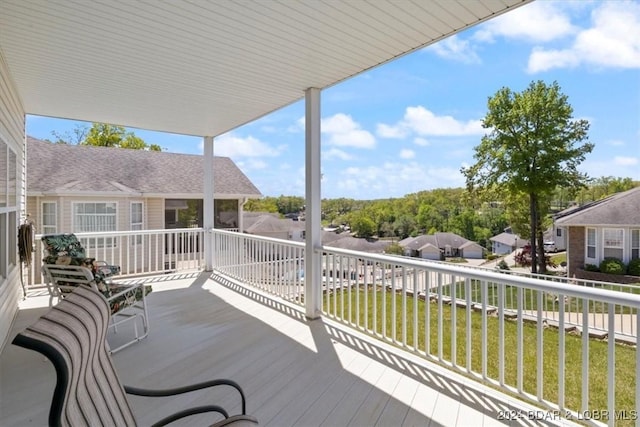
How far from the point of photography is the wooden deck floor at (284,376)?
2.28m

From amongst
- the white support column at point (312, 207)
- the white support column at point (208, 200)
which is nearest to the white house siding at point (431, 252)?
the white support column at point (312, 207)

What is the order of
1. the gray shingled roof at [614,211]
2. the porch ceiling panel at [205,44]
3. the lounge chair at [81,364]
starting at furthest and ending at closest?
the gray shingled roof at [614,211] < the porch ceiling panel at [205,44] < the lounge chair at [81,364]

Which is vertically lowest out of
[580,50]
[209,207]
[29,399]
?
[29,399]

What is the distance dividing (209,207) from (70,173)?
611cm

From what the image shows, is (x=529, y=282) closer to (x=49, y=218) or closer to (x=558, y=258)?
(x=558, y=258)

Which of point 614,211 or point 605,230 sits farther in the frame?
point 605,230

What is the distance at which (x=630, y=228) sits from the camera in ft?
18.9

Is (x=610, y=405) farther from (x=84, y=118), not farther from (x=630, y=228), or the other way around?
(x=84, y=118)

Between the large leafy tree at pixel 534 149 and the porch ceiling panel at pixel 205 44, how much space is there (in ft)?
30.5

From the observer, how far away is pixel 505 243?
28.9 ft

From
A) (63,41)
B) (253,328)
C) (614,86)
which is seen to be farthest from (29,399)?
(614,86)

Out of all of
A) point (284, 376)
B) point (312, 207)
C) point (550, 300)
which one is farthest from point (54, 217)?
point (550, 300)

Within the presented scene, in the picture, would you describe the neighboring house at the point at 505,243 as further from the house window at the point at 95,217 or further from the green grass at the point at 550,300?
the house window at the point at 95,217

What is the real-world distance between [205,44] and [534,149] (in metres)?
11.6
